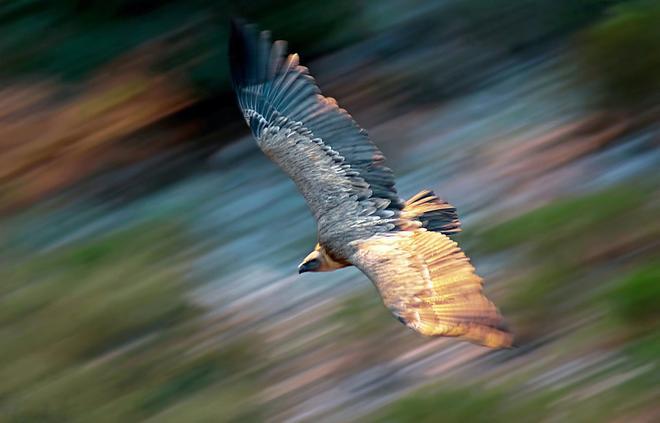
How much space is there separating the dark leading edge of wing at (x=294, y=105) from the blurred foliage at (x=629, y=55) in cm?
232

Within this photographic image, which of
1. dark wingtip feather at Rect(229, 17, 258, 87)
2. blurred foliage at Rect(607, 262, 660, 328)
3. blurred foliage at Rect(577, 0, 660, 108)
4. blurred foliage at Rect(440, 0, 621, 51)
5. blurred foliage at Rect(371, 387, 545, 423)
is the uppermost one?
dark wingtip feather at Rect(229, 17, 258, 87)

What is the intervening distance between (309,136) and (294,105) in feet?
0.52

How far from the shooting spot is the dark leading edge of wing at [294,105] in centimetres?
637

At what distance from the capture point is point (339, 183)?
6.37m

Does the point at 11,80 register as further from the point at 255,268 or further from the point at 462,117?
the point at 462,117

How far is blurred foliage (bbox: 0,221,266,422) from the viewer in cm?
734

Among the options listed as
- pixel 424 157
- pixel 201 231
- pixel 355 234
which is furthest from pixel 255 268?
pixel 355 234

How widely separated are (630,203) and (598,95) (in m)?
0.85

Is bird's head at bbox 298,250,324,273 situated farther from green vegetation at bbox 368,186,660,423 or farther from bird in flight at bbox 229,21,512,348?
green vegetation at bbox 368,186,660,423

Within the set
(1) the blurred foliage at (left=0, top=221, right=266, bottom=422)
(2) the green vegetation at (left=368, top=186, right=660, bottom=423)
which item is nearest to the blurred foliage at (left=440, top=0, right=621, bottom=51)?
(2) the green vegetation at (left=368, top=186, right=660, bottom=423)

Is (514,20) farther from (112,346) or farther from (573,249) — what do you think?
(112,346)

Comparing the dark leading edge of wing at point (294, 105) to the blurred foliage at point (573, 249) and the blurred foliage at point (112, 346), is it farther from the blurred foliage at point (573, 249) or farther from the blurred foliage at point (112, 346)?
the blurred foliage at point (112, 346)

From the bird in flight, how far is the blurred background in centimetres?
103

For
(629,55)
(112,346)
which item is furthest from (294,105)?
(629,55)
